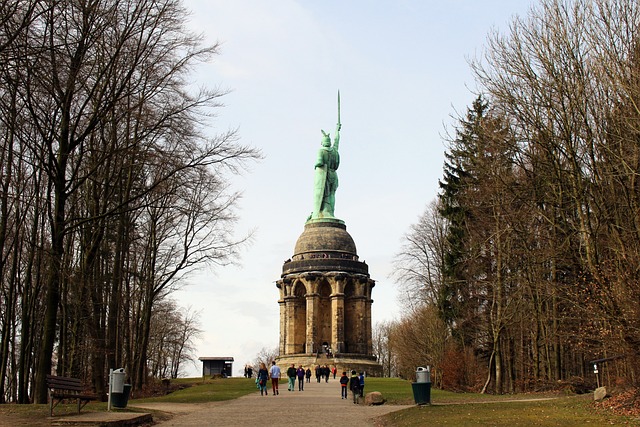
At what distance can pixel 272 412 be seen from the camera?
1888 centimetres

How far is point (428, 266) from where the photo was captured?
40.1 meters

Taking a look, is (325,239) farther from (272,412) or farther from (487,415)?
(487,415)

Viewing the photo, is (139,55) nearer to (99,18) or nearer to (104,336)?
(99,18)

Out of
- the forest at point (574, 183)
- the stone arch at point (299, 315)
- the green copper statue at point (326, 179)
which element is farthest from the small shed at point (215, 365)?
the forest at point (574, 183)

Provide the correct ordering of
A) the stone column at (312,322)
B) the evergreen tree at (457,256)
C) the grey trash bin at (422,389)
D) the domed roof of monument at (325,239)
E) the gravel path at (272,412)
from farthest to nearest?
the domed roof of monument at (325,239) → the stone column at (312,322) → the evergreen tree at (457,256) → the grey trash bin at (422,389) → the gravel path at (272,412)

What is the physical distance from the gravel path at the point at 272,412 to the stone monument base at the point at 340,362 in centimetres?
2611

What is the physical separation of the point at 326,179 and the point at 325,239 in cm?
552

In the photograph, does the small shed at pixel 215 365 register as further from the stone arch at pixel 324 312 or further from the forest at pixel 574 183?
the forest at pixel 574 183

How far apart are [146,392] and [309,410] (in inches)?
493

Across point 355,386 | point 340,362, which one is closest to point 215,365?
point 340,362

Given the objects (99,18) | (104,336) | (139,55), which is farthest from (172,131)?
(104,336)

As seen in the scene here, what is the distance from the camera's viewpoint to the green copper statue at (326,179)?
5809 cm

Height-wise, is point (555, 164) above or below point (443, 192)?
below

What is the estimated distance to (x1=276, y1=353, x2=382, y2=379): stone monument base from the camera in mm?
50250
